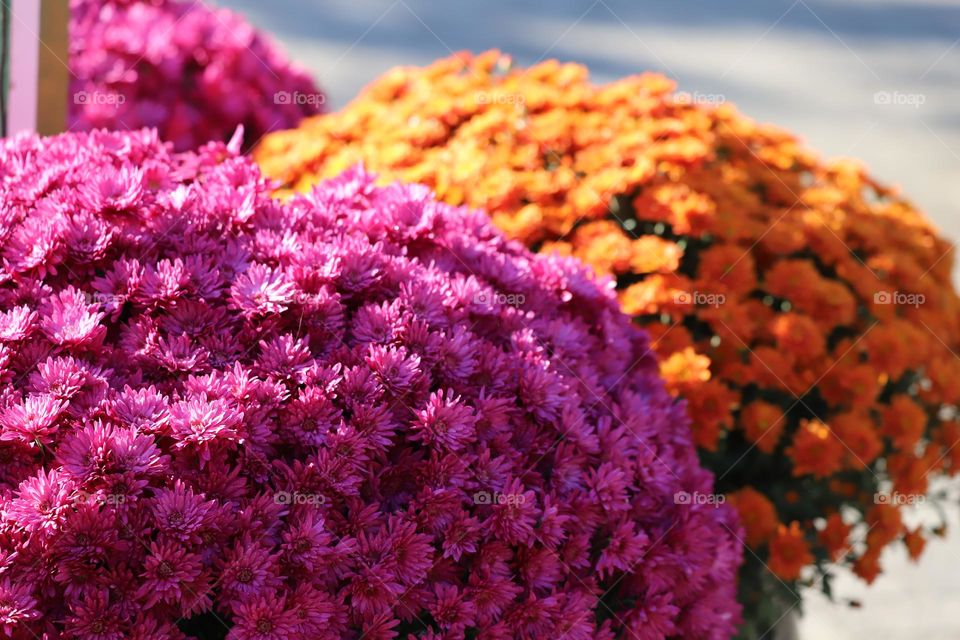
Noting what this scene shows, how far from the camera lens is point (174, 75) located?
4.59 metres

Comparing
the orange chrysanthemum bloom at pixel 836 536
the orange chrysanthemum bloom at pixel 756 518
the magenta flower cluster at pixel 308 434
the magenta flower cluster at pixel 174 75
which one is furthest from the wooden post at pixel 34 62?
the orange chrysanthemum bloom at pixel 836 536

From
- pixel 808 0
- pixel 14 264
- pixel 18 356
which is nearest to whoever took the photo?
pixel 18 356

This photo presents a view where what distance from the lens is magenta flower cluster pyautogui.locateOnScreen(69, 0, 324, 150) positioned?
4.45 m

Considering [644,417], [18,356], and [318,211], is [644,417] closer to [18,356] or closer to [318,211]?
[318,211]

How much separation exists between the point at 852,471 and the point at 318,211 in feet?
6.53

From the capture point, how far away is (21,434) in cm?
173

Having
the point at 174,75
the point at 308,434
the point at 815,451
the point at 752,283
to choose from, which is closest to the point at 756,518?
the point at 815,451

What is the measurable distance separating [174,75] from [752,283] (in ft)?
8.33

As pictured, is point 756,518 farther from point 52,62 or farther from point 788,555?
point 52,62

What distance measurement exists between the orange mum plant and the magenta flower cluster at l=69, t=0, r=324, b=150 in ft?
2.75

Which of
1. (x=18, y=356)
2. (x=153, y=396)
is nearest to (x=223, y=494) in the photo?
(x=153, y=396)

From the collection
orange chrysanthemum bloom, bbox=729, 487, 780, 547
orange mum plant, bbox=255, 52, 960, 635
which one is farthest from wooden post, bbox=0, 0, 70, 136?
orange chrysanthemum bloom, bbox=729, 487, 780, 547

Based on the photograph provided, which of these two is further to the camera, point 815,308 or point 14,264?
point 815,308

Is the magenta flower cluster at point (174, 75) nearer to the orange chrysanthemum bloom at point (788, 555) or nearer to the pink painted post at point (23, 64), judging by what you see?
the pink painted post at point (23, 64)
